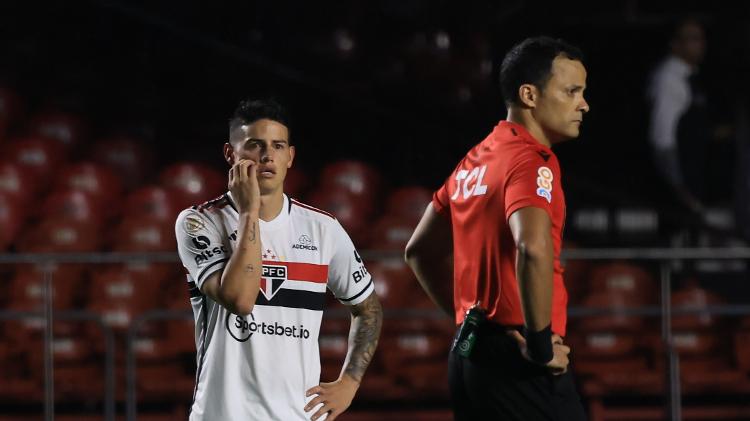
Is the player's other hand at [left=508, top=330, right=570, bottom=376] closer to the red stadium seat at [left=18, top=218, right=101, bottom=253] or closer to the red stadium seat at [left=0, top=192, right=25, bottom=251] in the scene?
the red stadium seat at [left=18, top=218, right=101, bottom=253]

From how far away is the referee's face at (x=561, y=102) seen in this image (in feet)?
12.5

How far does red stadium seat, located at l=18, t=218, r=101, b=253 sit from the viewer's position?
8.02m

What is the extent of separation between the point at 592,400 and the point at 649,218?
2241mm

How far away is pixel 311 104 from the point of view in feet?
33.9

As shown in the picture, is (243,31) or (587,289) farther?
(243,31)

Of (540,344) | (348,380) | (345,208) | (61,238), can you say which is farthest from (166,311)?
(540,344)

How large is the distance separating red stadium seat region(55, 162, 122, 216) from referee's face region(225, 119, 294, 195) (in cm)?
533

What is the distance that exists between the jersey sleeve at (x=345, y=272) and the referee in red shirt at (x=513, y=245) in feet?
1.14

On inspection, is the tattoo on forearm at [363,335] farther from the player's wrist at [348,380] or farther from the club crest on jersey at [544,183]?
the club crest on jersey at [544,183]

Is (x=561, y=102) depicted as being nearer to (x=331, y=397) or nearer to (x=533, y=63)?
(x=533, y=63)

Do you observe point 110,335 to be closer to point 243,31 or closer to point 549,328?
point 549,328

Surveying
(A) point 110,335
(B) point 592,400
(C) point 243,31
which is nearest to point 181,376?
(A) point 110,335

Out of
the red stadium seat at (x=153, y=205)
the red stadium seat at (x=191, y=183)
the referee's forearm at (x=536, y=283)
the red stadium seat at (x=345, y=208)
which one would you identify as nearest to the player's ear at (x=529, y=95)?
the referee's forearm at (x=536, y=283)

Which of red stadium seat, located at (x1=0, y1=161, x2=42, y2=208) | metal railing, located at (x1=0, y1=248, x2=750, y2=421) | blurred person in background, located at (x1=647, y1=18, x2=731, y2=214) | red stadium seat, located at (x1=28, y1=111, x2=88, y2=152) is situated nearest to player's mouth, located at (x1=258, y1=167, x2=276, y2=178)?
metal railing, located at (x1=0, y1=248, x2=750, y2=421)
